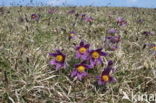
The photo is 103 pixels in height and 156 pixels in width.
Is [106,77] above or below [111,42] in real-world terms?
below

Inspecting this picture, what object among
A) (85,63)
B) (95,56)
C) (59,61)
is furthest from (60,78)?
(95,56)

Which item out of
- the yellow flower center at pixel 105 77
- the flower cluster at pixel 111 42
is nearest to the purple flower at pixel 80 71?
the yellow flower center at pixel 105 77

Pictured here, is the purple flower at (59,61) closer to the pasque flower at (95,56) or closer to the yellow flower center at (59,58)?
the yellow flower center at (59,58)

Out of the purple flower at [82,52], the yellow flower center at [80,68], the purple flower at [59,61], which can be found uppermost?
the purple flower at [82,52]

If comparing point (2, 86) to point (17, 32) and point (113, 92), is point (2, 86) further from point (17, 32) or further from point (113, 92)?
point (17, 32)

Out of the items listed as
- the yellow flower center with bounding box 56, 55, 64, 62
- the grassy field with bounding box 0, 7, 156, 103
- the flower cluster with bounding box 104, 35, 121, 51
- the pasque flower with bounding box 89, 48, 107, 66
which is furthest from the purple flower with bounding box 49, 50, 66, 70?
the flower cluster with bounding box 104, 35, 121, 51

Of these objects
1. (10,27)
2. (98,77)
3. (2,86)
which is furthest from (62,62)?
(10,27)

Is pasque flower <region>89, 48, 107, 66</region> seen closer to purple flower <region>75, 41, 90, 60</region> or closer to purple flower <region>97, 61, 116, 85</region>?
purple flower <region>75, 41, 90, 60</region>

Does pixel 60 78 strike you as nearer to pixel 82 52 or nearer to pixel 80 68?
pixel 80 68

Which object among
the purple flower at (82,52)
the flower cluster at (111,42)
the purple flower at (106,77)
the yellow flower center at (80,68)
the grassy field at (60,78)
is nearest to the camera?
the grassy field at (60,78)

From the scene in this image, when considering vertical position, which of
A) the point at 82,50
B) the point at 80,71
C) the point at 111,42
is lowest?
the point at 80,71
